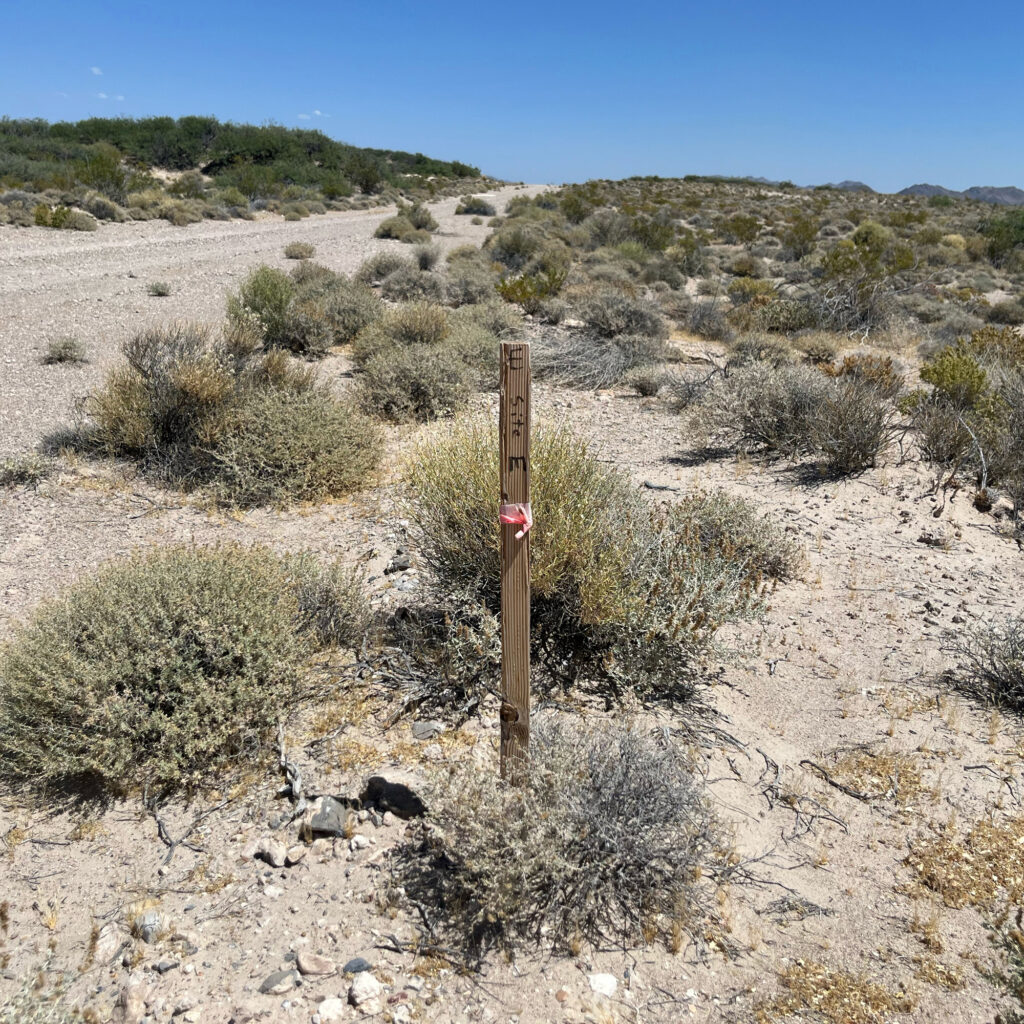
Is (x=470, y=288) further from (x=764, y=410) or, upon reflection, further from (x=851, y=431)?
(x=851, y=431)

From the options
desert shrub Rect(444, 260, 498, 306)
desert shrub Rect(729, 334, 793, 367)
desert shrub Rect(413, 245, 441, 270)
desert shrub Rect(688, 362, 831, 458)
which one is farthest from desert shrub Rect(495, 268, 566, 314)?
desert shrub Rect(688, 362, 831, 458)

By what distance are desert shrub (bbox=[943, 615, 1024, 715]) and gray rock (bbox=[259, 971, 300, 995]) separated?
3.58 m

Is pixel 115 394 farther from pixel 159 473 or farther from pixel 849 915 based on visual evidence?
pixel 849 915

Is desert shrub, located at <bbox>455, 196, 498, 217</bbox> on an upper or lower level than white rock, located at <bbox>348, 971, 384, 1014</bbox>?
upper

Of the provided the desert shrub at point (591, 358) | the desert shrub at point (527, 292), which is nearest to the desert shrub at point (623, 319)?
the desert shrub at point (591, 358)

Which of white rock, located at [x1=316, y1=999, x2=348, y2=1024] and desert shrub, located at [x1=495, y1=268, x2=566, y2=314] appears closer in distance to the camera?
white rock, located at [x1=316, y1=999, x2=348, y2=1024]

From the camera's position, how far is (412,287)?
45.0ft

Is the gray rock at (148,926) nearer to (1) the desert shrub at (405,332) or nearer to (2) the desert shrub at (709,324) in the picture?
(1) the desert shrub at (405,332)

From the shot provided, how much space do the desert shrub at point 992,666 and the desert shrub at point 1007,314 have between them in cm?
1363

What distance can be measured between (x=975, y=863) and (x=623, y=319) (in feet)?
31.8

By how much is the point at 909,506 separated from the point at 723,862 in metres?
Answer: 4.39

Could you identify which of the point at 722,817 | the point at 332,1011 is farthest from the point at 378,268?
the point at 332,1011

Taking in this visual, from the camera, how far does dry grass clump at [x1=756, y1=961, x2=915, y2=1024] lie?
7.54 feet

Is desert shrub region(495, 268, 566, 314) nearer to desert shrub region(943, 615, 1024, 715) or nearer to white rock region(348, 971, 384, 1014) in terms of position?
desert shrub region(943, 615, 1024, 715)
